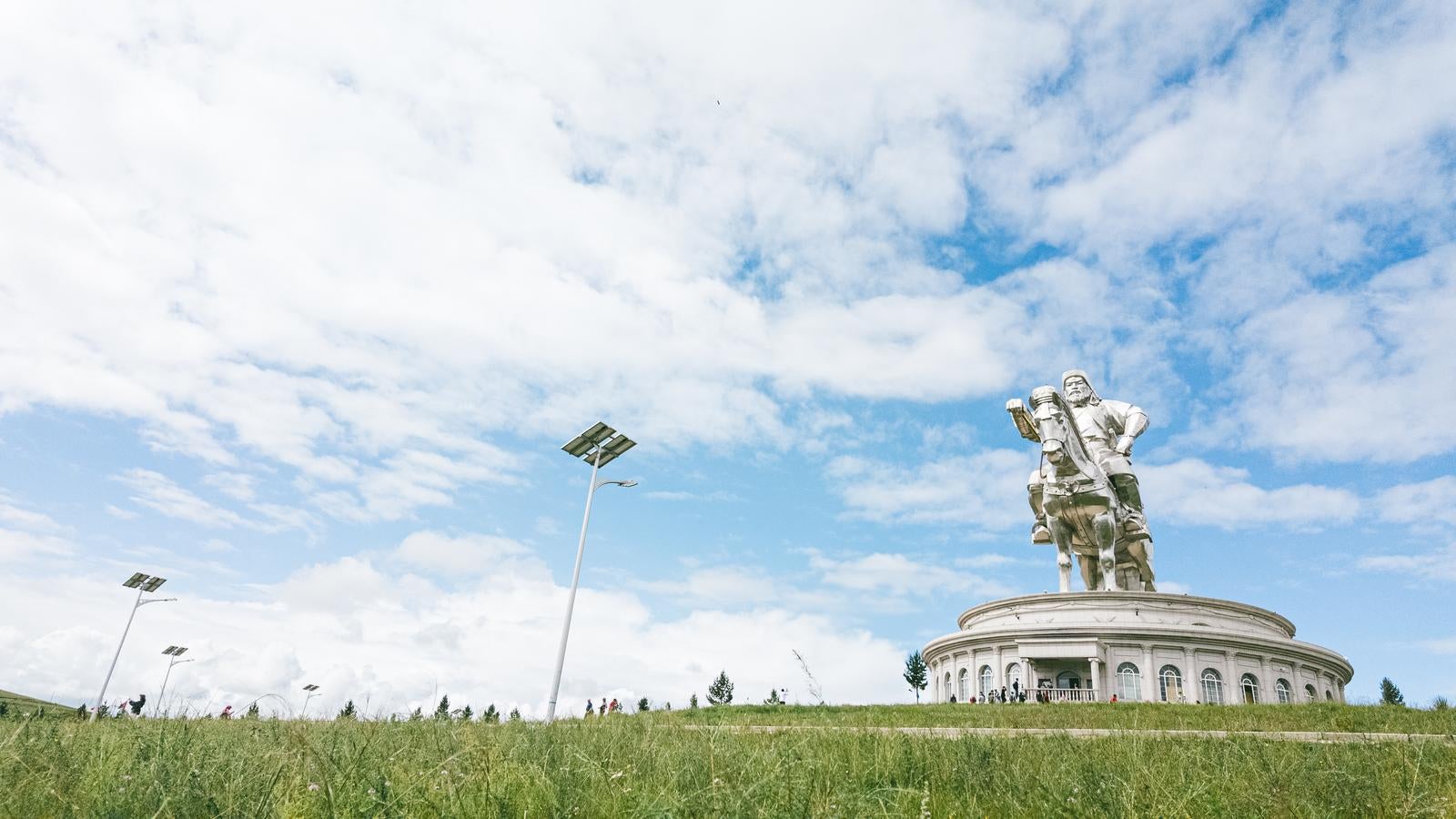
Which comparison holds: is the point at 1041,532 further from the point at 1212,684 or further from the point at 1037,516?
the point at 1212,684

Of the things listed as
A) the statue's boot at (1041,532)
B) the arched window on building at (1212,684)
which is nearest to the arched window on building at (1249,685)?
the arched window on building at (1212,684)

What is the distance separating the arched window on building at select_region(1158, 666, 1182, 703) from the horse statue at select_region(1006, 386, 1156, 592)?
3484 millimetres

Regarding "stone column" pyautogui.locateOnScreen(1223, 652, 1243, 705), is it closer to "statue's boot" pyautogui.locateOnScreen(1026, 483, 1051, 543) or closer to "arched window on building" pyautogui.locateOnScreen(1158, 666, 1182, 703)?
"arched window on building" pyautogui.locateOnScreen(1158, 666, 1182, 703)

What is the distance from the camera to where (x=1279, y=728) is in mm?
13453

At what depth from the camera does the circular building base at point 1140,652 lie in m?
30.8

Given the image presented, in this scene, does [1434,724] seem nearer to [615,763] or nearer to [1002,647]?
[615,763]

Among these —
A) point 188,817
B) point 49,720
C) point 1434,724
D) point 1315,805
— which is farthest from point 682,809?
point 1434,724

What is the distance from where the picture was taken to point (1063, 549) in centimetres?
3316

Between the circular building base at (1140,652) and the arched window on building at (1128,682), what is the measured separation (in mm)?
35

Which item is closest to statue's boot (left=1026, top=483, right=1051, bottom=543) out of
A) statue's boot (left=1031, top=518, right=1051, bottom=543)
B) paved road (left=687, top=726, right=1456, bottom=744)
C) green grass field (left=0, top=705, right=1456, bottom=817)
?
statue's boot (left=1031, top=518, right=1051, bottom=543)

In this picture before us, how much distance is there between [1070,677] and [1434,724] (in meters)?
19.6

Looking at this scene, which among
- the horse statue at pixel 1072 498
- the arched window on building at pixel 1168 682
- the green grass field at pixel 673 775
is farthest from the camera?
the horse statue at pixel 1072 498

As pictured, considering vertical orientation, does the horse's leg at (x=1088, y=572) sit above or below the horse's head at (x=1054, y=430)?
below

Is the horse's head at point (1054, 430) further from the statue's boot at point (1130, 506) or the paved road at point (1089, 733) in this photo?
the paved road at point (1089, 733)
